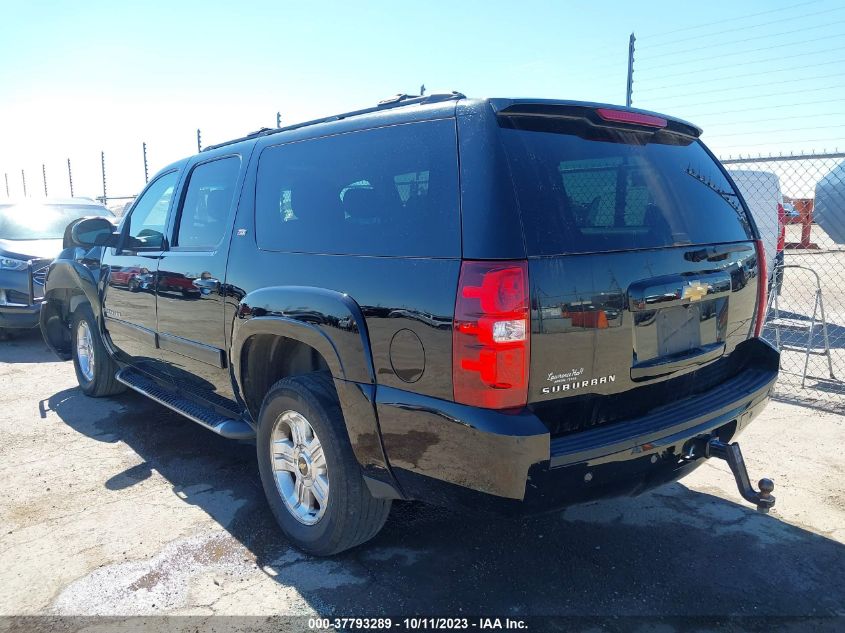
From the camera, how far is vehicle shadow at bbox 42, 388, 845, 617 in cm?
269

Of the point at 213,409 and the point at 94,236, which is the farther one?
the point at 94,236

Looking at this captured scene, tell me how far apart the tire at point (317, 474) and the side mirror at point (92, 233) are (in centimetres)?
248

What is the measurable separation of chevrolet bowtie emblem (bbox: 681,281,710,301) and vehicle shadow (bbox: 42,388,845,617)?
46.5 inches

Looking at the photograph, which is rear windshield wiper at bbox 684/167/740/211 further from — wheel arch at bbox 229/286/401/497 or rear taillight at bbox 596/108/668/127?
wheel arch at bbox 229/286/401/497

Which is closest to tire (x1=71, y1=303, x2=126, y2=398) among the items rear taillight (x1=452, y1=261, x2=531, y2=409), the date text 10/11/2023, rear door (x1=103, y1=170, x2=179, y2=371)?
rear door (x1=103, y1=170, x2=179, y2=371)

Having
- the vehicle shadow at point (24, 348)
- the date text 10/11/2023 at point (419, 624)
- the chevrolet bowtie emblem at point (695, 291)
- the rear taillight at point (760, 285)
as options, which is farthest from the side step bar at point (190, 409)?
the vehicle shadow at point (24, 348)

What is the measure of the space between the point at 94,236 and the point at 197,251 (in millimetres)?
1600

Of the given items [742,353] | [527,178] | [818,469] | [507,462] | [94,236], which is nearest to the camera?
[507,462]

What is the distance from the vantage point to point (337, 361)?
2662mm

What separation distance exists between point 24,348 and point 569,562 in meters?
7.79

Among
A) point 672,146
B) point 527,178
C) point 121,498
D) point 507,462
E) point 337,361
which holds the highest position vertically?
point 672,146

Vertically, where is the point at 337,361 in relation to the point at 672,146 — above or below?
below

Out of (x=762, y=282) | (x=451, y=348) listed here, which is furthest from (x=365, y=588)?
(x=762, y=282)

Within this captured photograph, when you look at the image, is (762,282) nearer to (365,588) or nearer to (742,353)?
(742,353)
